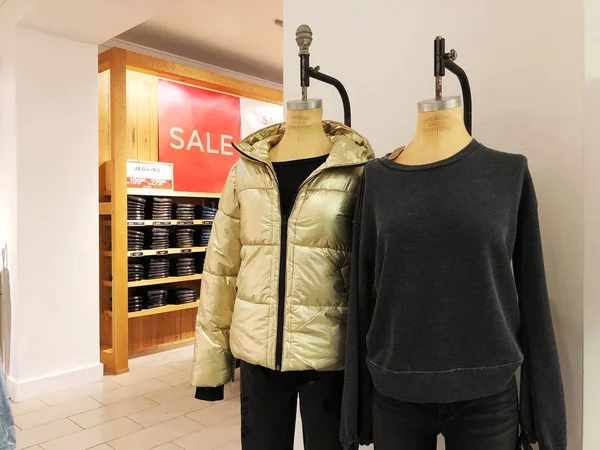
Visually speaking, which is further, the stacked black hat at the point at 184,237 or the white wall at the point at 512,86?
the stacked black hat at the point at 184,237

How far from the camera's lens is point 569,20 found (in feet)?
4.73

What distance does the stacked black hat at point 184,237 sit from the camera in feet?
17.6

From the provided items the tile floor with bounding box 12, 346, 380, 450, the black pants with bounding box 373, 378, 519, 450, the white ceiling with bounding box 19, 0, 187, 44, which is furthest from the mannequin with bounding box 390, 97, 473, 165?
the white ceiling with bounding box 19, 0, 187, 44

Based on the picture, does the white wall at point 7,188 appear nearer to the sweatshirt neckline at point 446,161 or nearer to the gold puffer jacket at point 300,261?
the gold puffer jacket at point 300,261

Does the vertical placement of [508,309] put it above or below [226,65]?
below

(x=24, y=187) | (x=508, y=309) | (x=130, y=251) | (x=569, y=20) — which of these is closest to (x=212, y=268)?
(x=508, y=309)

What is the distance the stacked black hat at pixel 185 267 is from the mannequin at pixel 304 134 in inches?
160

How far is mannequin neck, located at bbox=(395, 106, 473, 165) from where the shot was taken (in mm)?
1290

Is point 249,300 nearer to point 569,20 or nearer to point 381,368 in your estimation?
point 381,368

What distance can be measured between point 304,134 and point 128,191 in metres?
3.69

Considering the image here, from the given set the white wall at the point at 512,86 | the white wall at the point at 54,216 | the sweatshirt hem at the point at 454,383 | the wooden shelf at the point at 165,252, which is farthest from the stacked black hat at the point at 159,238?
the sweatshirt hem at the point at 454,383

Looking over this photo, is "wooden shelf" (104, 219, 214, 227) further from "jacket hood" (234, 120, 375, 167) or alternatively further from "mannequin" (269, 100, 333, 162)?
"mannequin" (269, 100, 333, 162)

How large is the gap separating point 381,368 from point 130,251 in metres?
4.07

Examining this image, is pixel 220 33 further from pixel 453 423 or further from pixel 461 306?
pixel 453 423
